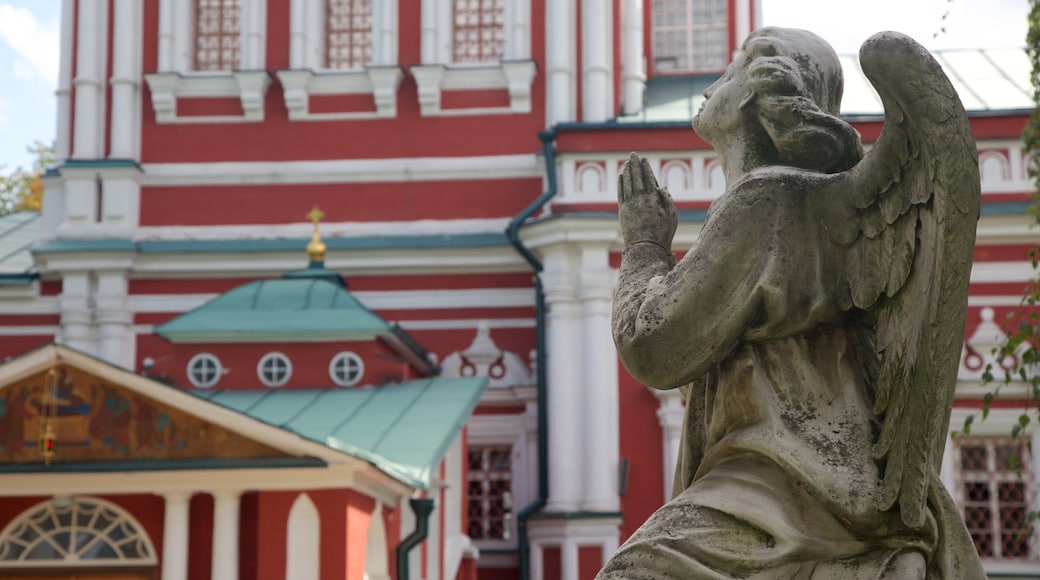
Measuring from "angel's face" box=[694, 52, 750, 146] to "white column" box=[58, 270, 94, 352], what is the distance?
16.7 metres

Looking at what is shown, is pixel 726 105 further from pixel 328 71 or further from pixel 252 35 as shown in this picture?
pixel 252 35

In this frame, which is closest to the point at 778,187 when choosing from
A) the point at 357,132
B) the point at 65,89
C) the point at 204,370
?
the point at 204,370

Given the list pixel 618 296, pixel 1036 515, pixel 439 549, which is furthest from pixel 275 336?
pixel 618 296

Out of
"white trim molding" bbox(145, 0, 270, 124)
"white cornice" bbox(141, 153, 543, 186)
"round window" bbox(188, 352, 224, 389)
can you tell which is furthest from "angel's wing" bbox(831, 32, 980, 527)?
"white trim molding" bbox(145, 0, 270, 124)

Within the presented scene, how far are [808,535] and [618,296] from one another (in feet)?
2.03

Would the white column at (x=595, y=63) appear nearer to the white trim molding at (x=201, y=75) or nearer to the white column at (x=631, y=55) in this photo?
the white column at (x=631, y=55)

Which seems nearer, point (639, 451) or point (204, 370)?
point (204, 370)

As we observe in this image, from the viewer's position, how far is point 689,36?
20641mm

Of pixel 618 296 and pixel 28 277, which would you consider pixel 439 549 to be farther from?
pixel 618 296

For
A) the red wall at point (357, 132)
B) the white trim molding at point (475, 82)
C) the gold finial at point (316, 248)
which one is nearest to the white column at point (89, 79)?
the red wall at point (357, 132)

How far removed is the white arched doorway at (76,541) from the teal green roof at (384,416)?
1.19 m

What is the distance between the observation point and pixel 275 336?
16.8 metres

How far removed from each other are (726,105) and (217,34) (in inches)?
686

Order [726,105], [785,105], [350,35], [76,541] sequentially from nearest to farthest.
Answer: [785,105]
[726,105]
[76,541]
[350,35]
